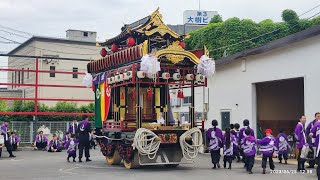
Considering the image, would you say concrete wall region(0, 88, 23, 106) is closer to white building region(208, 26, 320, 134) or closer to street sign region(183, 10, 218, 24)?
street sign region(183, 10, 218, 24)

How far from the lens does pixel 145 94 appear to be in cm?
1762

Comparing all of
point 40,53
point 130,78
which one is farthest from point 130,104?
point 40,53

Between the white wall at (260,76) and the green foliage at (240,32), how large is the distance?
18384mm

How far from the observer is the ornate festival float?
49.4 ft

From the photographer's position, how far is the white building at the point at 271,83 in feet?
56.5

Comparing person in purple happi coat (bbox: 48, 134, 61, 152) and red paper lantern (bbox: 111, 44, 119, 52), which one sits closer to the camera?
red paper lantern (bbox: 111, 44, 119, 52)

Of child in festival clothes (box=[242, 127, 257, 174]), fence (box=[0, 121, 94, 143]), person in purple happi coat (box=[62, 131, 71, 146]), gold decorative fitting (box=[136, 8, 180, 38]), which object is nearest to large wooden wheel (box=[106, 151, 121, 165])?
gold decorative fitting (box=[136, 8, 180, 38])

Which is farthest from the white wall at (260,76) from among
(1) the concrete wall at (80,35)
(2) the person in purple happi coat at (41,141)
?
(1) the concrete wall at (80,35)

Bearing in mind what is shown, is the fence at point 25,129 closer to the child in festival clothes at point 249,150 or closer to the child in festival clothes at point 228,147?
the child in festival clothes at point 228,147

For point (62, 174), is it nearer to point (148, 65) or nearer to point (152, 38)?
point (148, 65)

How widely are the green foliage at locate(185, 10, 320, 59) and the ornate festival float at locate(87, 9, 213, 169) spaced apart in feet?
79.2

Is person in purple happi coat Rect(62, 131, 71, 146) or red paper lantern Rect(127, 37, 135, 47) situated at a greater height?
red paper lantern Rect(127, 37, 135, 47)

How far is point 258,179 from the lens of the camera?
12641 mm

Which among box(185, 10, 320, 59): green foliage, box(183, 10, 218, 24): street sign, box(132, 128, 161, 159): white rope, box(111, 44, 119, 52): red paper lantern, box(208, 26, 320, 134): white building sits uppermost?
box(183, 10, 218, 24): street sign
